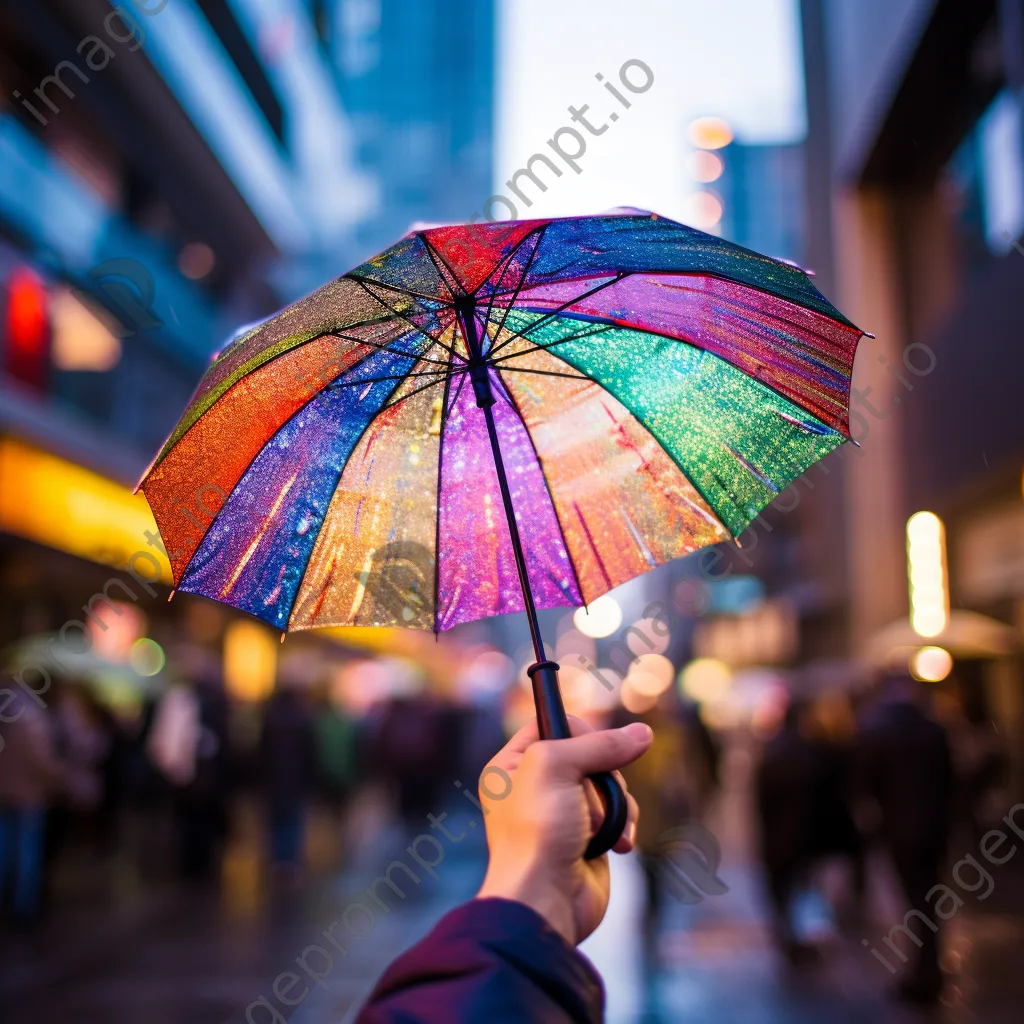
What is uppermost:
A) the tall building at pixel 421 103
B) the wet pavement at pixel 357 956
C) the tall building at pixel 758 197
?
the tall building at pixel 421 103

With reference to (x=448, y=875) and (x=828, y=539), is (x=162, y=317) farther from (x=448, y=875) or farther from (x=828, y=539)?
(x=828, y=539)

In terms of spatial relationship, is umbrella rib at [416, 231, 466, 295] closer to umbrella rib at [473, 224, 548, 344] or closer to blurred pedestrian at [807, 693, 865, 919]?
umbrella rib at [473, 224, 548, 344]

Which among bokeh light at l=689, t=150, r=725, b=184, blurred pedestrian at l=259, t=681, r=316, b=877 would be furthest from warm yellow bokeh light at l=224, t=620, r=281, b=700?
bokeh light at l=689, t=150, r=725, b=184

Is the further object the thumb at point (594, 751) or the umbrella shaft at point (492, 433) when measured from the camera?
the umbrella shaft at point (492, 433)

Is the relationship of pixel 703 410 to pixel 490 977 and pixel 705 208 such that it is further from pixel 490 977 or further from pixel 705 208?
pixel 705 208

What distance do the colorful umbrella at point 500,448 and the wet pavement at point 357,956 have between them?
4.70 meters

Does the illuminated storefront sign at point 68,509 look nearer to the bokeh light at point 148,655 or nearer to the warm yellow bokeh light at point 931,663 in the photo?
the bokeh light at point 148,655

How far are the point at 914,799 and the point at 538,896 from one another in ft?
21.7

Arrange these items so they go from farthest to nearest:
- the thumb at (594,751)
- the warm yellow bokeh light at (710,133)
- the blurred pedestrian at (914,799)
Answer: the warm yellow bokeh light at (710,133)
the blurred pedestrian at (914,799)
the thumb at (594,751)

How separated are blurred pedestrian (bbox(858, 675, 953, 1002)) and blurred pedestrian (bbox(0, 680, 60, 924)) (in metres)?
6.95

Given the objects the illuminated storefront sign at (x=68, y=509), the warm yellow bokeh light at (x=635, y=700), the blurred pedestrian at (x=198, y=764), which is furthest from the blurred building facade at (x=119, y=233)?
the warm yellow bokeh light at (x=635, y=700)

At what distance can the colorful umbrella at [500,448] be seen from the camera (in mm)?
2760

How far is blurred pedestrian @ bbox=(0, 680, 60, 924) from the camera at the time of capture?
966cm

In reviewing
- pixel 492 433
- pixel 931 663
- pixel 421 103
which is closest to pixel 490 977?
pixel 492 433
